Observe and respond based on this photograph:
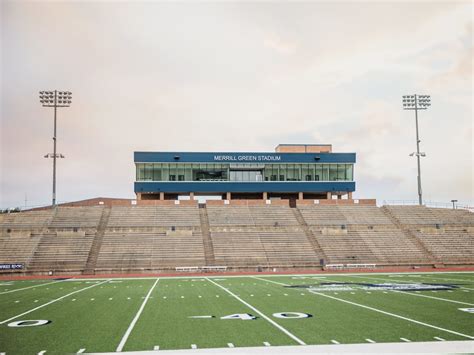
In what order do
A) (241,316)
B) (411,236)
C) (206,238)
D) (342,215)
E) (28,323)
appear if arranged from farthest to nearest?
(342,215) < (411,236) < (206,238) < (241,316) < (28,323)

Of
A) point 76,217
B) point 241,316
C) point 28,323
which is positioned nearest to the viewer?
point 28,323

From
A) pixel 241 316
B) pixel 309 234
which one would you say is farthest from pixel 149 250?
pixel 241 316

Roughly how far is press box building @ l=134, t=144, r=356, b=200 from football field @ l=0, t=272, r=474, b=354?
3427 centimetres

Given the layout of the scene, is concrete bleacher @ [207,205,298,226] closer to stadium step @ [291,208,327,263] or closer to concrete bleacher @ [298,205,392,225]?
stadium step @ [291,208,327,263]

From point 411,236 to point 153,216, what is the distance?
28281 millimetres

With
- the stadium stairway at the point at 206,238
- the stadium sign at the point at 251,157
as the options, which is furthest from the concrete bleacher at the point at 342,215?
the stadium stairway at the point at 206,238

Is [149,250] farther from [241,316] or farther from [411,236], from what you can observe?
[241,316]

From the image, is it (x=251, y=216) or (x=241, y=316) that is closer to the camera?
(x=241, y=316)

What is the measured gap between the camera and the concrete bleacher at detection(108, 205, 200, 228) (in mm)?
51312

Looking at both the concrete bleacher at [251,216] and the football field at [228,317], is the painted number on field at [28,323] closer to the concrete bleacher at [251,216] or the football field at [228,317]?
the football field at [228,317]

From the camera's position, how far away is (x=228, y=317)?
55.2 ft

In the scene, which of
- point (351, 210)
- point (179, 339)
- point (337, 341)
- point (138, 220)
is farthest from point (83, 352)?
point (351, 210)

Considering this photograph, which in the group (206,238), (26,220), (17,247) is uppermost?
(26,220)

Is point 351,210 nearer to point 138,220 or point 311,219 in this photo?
point 311,219
